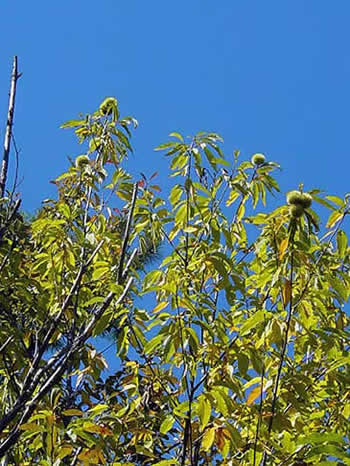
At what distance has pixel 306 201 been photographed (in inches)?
73.9

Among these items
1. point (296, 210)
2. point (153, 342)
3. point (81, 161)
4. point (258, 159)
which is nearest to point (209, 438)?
point (153, 342)

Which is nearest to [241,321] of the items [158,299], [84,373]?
[158,299]

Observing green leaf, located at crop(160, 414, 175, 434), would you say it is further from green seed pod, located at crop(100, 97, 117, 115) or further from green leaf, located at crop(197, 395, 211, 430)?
green seed pod, located at crop(100, 97, 117, 115)

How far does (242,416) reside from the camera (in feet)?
6.71

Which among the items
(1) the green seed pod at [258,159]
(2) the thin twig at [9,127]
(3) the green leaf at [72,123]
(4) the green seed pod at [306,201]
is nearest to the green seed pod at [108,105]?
(3) the green leaf at [72,123]

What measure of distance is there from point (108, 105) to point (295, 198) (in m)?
1.46

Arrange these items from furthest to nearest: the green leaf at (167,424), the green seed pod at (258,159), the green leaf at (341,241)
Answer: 1. the green seed pod at (258,159)
2. the green leaf at (341,241)
3. the green leaf at (167,424)

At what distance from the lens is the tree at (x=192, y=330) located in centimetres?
191

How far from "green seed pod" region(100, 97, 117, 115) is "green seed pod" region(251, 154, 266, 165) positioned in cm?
75

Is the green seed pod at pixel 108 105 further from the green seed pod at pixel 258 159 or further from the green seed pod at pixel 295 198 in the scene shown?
the green seed pod at pixel 295 198

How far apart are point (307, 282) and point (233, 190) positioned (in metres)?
0.71

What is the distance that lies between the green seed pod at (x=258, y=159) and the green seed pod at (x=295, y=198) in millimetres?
759

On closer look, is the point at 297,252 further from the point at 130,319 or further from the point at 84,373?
the point at 84,373

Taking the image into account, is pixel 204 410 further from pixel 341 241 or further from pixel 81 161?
pixel 81 161
